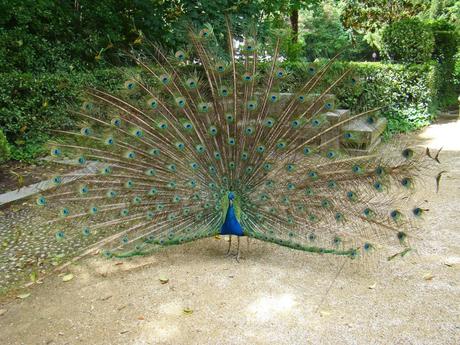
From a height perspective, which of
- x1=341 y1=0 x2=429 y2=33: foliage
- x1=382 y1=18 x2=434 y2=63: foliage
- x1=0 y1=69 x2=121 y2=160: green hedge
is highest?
x1=341 y1=0 x2=429 y2=33: foliage

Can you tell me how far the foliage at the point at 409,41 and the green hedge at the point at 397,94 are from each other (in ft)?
1.29

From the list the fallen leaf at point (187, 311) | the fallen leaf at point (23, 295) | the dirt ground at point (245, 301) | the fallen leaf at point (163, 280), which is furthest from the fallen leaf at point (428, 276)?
the fallen leaf at point (23, 295)

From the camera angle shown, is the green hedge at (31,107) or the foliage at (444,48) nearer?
the green hedge at (31,107)

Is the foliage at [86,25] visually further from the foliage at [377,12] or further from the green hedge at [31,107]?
the foliage at [377,12]

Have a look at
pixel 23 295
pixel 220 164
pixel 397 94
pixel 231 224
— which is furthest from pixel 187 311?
pixel 397 94

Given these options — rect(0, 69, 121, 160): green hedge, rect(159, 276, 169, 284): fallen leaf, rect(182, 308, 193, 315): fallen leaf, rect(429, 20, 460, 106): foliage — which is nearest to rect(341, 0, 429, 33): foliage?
rect(429, 20, 460, 106): foliage

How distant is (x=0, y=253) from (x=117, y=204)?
1666 millimetres

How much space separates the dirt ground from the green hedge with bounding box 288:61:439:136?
576 centimetres

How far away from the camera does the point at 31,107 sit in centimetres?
727

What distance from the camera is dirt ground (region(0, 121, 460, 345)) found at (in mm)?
3115

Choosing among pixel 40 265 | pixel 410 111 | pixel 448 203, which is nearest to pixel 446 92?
pixel 410 111

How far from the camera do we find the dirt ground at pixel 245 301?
123 inches

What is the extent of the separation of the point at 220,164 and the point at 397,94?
7592mm

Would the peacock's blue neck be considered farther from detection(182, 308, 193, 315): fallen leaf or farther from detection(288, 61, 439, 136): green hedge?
detection(288, 61, 439, 136): green hedge
